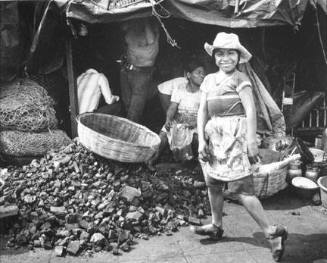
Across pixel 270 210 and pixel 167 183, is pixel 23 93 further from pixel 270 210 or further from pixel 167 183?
pixel 270 210

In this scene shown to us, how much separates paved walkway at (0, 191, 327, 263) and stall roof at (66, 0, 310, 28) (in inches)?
117

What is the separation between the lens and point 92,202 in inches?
207

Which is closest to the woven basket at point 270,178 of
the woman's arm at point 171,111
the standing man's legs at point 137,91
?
the woman's arm at point 171,111

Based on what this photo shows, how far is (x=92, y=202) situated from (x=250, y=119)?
2.33 meters

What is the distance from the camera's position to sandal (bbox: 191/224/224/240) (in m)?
4.84

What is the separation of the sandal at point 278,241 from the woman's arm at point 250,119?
0.84m

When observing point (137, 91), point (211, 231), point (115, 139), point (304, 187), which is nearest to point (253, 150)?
point (211, 231)

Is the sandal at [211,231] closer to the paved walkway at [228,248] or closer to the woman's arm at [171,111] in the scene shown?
the paved walkway at [228,248]

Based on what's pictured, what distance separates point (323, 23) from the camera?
7363mm

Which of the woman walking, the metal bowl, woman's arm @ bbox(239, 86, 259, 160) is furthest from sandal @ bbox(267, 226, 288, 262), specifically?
the metal bowl

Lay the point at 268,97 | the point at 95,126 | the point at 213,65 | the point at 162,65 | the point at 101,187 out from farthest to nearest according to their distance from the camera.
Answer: the point at 162,65, the point at 213,65, the point at 268,97, the point at 95,126, the point at 101,187

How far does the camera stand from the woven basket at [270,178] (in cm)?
575

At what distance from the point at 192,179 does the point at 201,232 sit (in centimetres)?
152

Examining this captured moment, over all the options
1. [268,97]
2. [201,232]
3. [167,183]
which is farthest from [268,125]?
[201,232]
